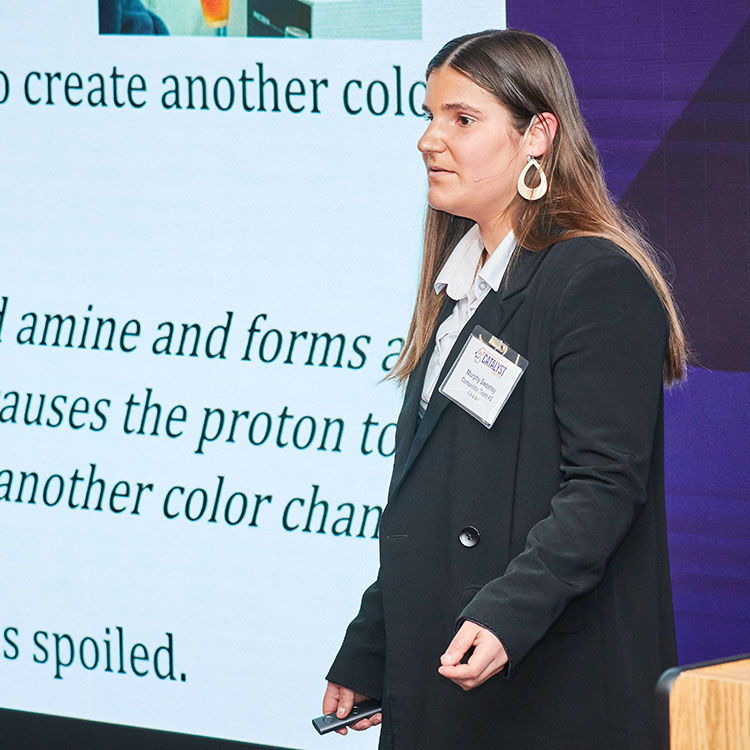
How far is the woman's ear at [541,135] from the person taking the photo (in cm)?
149

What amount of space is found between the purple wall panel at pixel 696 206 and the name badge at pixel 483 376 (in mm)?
876

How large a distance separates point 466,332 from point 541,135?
27 centimetres

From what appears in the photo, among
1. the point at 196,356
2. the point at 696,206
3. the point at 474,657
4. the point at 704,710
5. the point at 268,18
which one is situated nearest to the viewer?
the point at 704,710

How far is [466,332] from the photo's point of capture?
4.87ft

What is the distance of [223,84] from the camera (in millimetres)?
2592

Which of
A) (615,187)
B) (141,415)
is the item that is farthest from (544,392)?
(141,415)

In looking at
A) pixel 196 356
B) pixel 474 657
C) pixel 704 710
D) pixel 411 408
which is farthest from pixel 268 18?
pixel 704 710

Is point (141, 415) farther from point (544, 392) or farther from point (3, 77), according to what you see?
point (544, 392)

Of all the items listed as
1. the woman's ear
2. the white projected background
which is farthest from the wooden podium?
the white projected background

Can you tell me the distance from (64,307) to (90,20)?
67 cm

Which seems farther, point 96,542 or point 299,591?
point 96,542

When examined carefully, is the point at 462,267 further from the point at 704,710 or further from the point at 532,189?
the point at 704,710

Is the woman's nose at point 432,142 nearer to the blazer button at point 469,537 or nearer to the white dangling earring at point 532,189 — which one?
the white dangling earring at point 532,189

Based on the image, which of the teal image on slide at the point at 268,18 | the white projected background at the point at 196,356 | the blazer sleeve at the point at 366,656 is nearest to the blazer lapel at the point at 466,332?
the blazer sleeve at the point at 366,656
